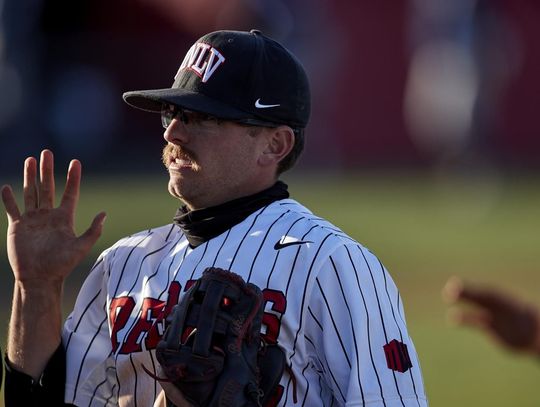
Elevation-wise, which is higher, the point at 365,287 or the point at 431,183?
the point at 365,287

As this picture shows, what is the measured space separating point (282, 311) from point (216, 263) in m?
0.35

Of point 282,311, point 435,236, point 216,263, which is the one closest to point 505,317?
point 282,311

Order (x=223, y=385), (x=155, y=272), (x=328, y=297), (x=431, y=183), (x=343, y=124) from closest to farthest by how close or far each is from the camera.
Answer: (x=223, y=385) → (x=328, y=297) → (x=155, y=272) → (x=431, y=183) → (x=343, y=124)

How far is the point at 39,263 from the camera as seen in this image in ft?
15.4

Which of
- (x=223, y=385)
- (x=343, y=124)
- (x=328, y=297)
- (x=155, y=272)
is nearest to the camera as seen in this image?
(x=223, y=385)

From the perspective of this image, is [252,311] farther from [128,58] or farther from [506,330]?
[128,58]

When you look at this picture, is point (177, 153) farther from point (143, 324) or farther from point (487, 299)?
point (487, 299)

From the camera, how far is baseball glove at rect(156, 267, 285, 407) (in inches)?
155

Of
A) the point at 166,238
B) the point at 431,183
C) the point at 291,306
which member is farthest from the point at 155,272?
the point at 431,183

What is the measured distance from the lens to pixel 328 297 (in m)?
4.20

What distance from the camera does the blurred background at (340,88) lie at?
21.4 metres

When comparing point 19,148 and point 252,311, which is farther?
point 19,148

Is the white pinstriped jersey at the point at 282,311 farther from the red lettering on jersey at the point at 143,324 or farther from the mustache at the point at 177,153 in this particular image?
the mustache at the point at 177,153

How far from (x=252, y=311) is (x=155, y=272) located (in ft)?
2.42
